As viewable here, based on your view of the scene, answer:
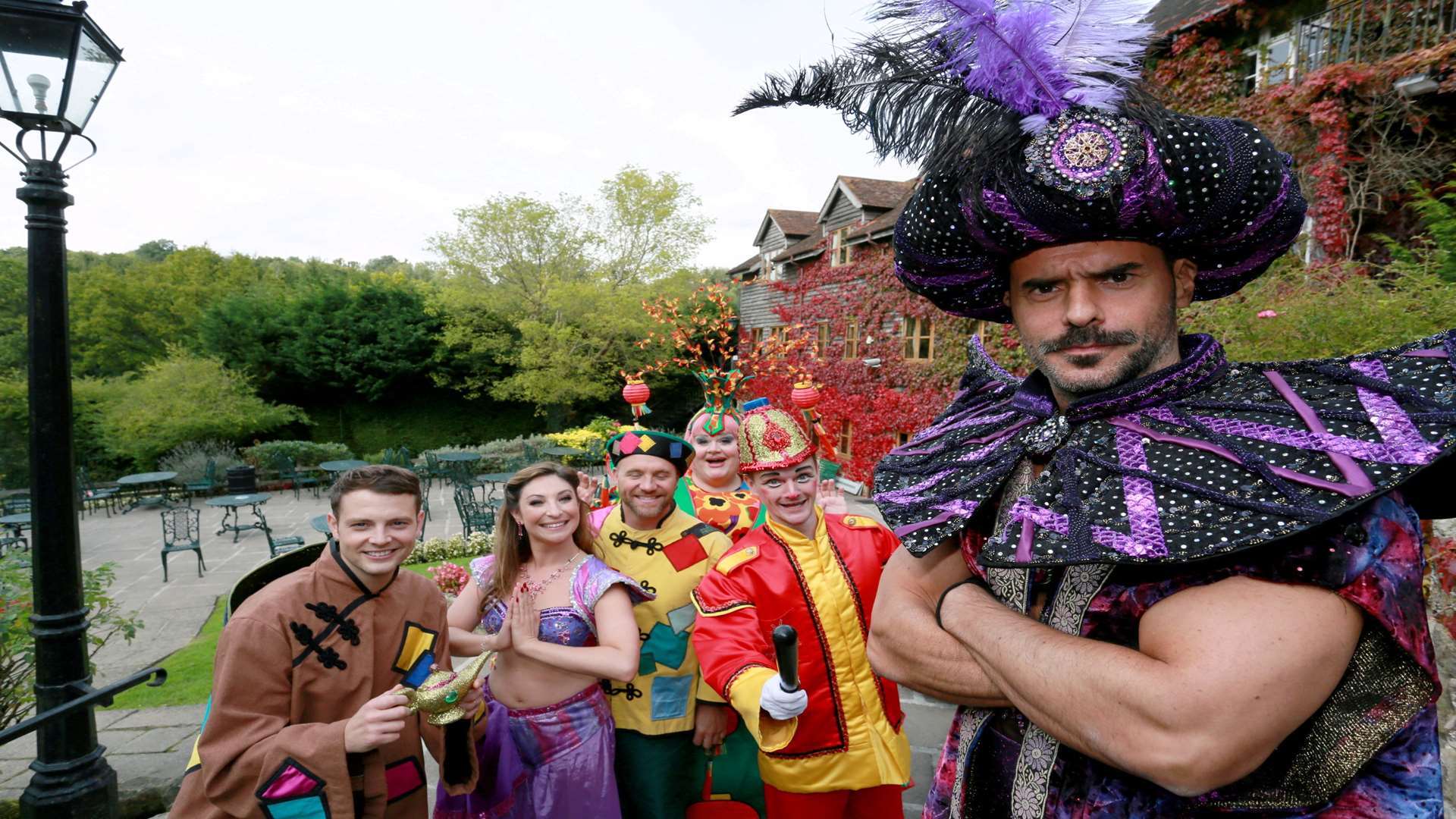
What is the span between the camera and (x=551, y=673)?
9.45 feet

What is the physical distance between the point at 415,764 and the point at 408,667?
1.17 ft

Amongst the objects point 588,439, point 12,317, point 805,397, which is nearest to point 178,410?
point 12,317

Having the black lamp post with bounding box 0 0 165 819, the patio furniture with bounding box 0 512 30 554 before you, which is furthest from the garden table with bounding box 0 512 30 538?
the black lamp post with bounding box 0 0 165 819

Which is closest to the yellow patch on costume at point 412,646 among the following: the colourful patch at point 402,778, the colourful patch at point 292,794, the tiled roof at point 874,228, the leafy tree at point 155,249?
the colourful patch at point 402,778

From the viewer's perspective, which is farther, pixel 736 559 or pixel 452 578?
pixel 452 578

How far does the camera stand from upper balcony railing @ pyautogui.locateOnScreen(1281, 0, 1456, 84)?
22.0ft

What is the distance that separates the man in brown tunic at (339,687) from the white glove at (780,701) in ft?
3.51

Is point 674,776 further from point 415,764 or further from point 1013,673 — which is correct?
point 1013,673

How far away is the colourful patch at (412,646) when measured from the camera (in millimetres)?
2410

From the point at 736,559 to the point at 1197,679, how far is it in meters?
2.03

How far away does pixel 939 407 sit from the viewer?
1062 centimetres

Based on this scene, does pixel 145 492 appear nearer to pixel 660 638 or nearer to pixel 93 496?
pixel 93 496

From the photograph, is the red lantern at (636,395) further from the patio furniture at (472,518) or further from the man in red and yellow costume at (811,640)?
the patio furniture at (472,518)

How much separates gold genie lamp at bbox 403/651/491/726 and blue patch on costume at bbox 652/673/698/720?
114cm
